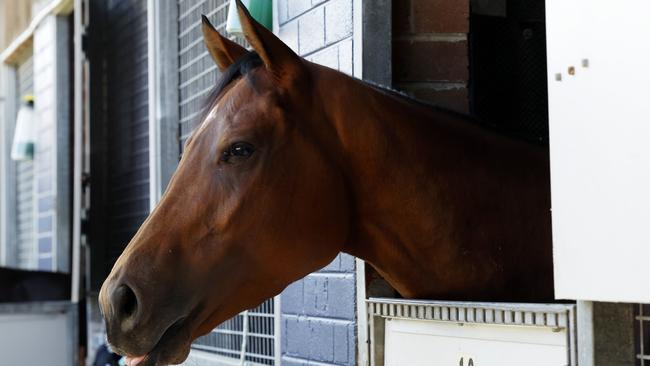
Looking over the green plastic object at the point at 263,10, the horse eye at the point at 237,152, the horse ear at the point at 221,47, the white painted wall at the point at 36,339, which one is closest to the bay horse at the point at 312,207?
the horse eye at the point at 237,152

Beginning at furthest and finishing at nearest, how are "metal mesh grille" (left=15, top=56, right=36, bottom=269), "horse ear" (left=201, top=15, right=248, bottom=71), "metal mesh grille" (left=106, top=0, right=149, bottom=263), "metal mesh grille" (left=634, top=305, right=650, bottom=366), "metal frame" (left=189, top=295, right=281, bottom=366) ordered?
"metal mesh grille" (left=15, top=56, right=36, bottom=269), "metal mesh grille" (left=106, top=0, right=149, bottom=263), "metal frame" (left=189, top=295, right=281, bottom=366), "horse ear" (left=201, top=15, right=248, bottom=71), "metal mesh grille" (left=634, top=305, right=650, bottom=366)

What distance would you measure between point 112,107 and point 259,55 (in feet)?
16.6

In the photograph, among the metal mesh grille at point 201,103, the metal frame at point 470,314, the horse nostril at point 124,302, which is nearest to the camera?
the metal frame at point 470,314

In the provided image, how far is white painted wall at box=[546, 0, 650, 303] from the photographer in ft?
5.49

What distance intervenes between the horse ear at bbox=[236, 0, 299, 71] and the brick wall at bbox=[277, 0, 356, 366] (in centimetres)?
79

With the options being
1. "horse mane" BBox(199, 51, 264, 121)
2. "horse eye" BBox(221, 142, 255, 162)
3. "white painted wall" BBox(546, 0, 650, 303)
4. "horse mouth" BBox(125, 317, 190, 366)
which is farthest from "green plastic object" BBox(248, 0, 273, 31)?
"white painted wall" BBox(546, 0, 650, 303)

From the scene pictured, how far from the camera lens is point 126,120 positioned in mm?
7195

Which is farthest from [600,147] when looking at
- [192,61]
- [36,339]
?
[36,339]

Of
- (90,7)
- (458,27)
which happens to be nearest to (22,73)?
(90,7)

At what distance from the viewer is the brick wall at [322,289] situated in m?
3.38

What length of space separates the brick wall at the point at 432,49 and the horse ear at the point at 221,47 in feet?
2.09

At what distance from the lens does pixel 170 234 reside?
8.10 ft

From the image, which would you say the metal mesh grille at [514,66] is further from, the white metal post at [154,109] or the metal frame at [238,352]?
the white metal post at [154,109]

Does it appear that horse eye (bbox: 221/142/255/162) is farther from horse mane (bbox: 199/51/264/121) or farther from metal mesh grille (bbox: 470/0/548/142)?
metal mesh grille (bbox: 470/0/548/142)
